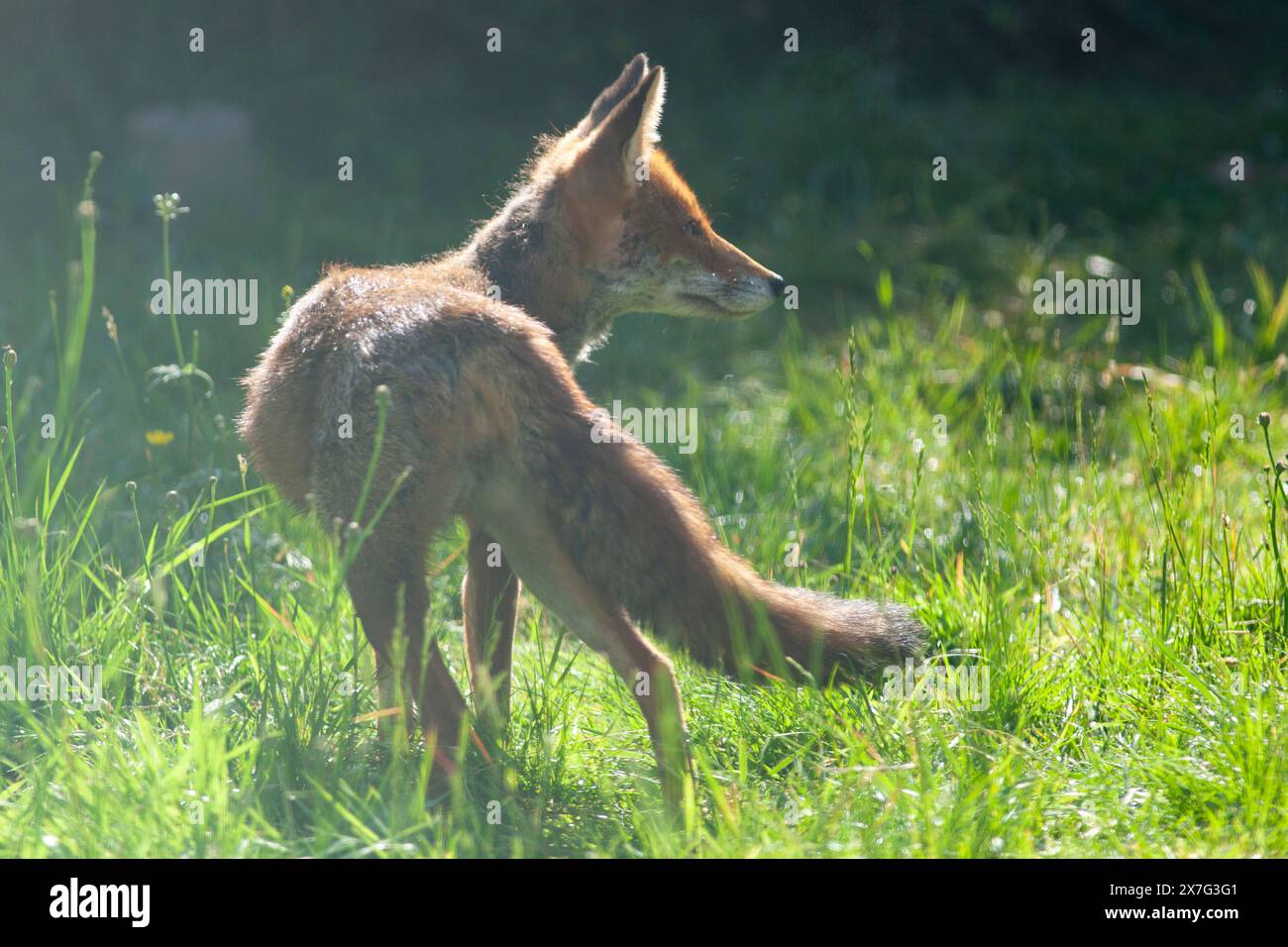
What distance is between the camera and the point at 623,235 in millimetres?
4672

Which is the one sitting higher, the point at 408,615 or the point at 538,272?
the point at 538,272

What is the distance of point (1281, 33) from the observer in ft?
39.4

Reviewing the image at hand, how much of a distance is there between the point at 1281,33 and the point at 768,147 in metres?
5.60

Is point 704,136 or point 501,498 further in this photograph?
point 704,136

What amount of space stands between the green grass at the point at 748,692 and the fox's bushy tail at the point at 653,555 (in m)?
0.29

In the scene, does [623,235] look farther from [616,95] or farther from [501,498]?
[501,498]

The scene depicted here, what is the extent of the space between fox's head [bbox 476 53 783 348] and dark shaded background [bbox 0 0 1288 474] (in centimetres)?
274

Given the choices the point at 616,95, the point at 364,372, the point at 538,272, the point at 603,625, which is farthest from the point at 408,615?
the point at 616,95

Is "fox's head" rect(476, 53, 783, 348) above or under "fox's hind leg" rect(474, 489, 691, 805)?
above

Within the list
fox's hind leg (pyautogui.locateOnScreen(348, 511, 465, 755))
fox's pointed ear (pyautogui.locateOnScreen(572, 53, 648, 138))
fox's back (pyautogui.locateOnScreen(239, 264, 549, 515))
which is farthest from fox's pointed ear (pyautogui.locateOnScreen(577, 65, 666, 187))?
fox's hind leg (pyautogui.locateOnScreen(348, 511, 465, 755))

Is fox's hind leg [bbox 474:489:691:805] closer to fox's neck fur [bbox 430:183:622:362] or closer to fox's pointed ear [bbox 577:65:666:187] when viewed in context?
fox's neck fur [bbox 430:183:622:362]

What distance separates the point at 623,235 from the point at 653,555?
1.49 meters

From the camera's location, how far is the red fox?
11.7ft

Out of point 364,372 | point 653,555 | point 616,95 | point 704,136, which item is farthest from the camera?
point 704,136
